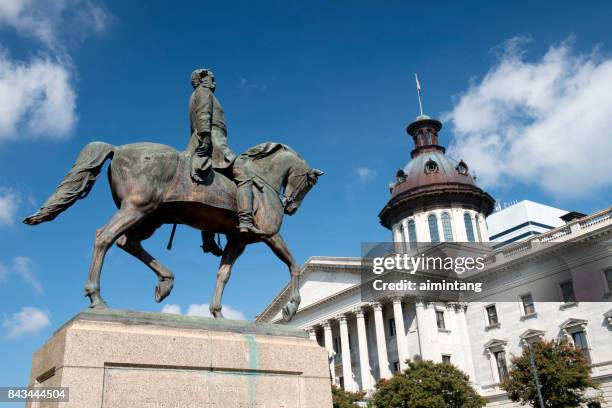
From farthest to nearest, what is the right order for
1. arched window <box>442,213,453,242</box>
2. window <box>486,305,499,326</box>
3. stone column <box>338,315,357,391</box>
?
arched window <box>442,213,453,242</box> < stone column <box>338,315,357,391</box> < window <box>486,305,499,326</box>

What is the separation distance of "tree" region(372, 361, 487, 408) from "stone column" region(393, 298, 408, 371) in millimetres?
13521

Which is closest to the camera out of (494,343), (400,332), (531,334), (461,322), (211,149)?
(211,149)

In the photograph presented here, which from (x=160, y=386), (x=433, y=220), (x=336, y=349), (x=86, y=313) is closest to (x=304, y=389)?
(x=160, y=386)

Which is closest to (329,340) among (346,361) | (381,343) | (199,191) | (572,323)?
(346,361)

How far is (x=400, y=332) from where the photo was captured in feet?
184

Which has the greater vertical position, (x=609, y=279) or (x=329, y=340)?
(x=609, y=279)

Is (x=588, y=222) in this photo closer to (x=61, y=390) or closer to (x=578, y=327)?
(x=578, y=327)

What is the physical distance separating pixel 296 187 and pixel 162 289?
98.2 inches

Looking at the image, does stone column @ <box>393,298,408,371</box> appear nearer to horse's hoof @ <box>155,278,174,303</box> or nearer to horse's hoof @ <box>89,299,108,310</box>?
horse's hoof @ <box>155,278,174,303</box>

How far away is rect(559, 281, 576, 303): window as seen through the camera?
48056 mm

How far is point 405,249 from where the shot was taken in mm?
67500

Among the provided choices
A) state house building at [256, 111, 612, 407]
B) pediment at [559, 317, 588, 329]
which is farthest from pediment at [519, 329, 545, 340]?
pediment at [559, 317, 588, 329]

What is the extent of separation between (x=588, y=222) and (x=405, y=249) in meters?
23.3
